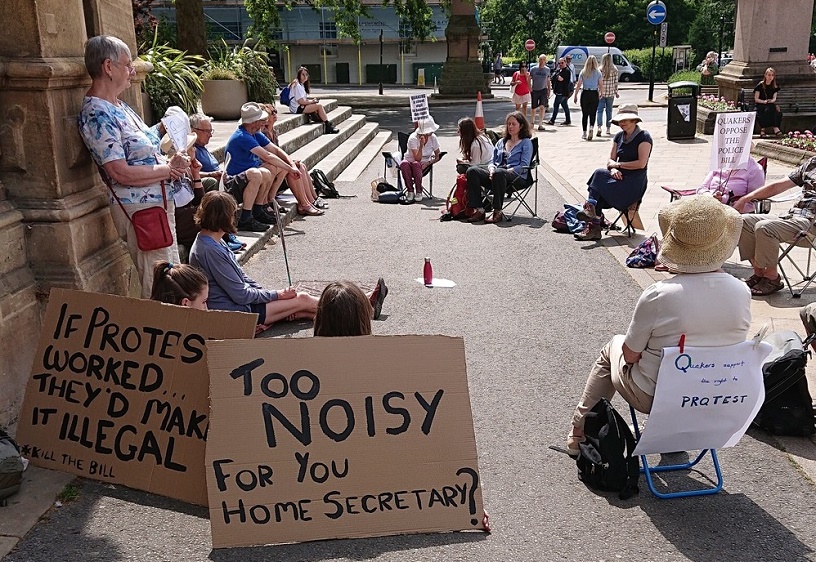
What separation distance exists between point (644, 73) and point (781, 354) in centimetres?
4992

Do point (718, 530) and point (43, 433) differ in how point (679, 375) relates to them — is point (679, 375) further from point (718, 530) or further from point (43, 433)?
point (43, 433)

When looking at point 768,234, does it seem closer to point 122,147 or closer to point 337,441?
point 337,441

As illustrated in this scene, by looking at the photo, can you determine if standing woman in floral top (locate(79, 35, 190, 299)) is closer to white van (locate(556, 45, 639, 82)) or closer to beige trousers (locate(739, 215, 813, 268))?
beige trousers (locate(739, 215, 813, 268))

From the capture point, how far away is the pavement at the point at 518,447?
365 cm

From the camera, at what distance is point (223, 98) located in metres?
16.8

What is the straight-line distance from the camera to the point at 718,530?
379 cm

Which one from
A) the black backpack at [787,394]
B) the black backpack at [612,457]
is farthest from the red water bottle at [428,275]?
the black backpack at [612,457]

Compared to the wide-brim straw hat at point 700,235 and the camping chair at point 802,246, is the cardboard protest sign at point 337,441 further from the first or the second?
the camping chair at point 802,246

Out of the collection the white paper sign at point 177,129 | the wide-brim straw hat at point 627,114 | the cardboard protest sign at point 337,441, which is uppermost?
the white paper sign at point 177,129

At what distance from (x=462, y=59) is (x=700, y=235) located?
3052 centimetres

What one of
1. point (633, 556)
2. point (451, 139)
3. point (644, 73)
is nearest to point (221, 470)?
point (633, 556)

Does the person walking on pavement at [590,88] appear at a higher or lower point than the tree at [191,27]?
lower

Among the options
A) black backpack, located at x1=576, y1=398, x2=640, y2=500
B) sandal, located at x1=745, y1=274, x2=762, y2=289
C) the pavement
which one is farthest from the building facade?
black backpack, located at x1=576, y1=398, x2=640, y2=500

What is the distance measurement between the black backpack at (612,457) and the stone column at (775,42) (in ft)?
55.3
